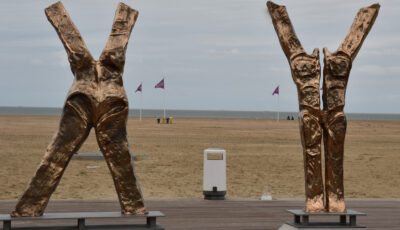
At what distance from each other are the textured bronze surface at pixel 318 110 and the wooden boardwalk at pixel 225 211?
33.9 inches

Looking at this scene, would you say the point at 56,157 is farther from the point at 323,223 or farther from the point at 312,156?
the point at 323,223

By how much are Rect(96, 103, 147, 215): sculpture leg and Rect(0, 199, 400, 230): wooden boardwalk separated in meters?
0.95

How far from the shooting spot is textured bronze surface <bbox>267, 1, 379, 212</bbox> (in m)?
9.45

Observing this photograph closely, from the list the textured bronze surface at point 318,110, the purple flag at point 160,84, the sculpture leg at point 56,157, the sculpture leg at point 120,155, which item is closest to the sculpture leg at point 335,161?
the textured bronze surface at point 318,110

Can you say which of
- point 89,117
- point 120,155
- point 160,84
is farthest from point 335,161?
point 160,84

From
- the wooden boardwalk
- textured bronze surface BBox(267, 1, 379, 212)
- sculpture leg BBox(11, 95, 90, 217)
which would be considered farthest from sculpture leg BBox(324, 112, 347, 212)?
sculpture leg BBox(11, 95, 90, 217)

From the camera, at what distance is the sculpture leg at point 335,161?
9508mm

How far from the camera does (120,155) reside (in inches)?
349

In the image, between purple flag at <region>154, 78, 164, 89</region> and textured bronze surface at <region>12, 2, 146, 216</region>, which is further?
purple flag at <region>154, 78, 164, 89</region>

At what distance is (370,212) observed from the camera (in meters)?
11.4

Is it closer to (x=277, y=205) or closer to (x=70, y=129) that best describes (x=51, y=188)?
(x=70, y=129)

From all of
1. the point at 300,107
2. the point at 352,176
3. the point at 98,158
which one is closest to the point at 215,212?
the point at 300,107

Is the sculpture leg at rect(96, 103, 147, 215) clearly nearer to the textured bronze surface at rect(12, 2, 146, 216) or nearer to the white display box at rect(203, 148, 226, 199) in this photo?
the textured bronze surface at rect(12, 2, 146, 216)

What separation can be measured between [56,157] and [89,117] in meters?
0.72
